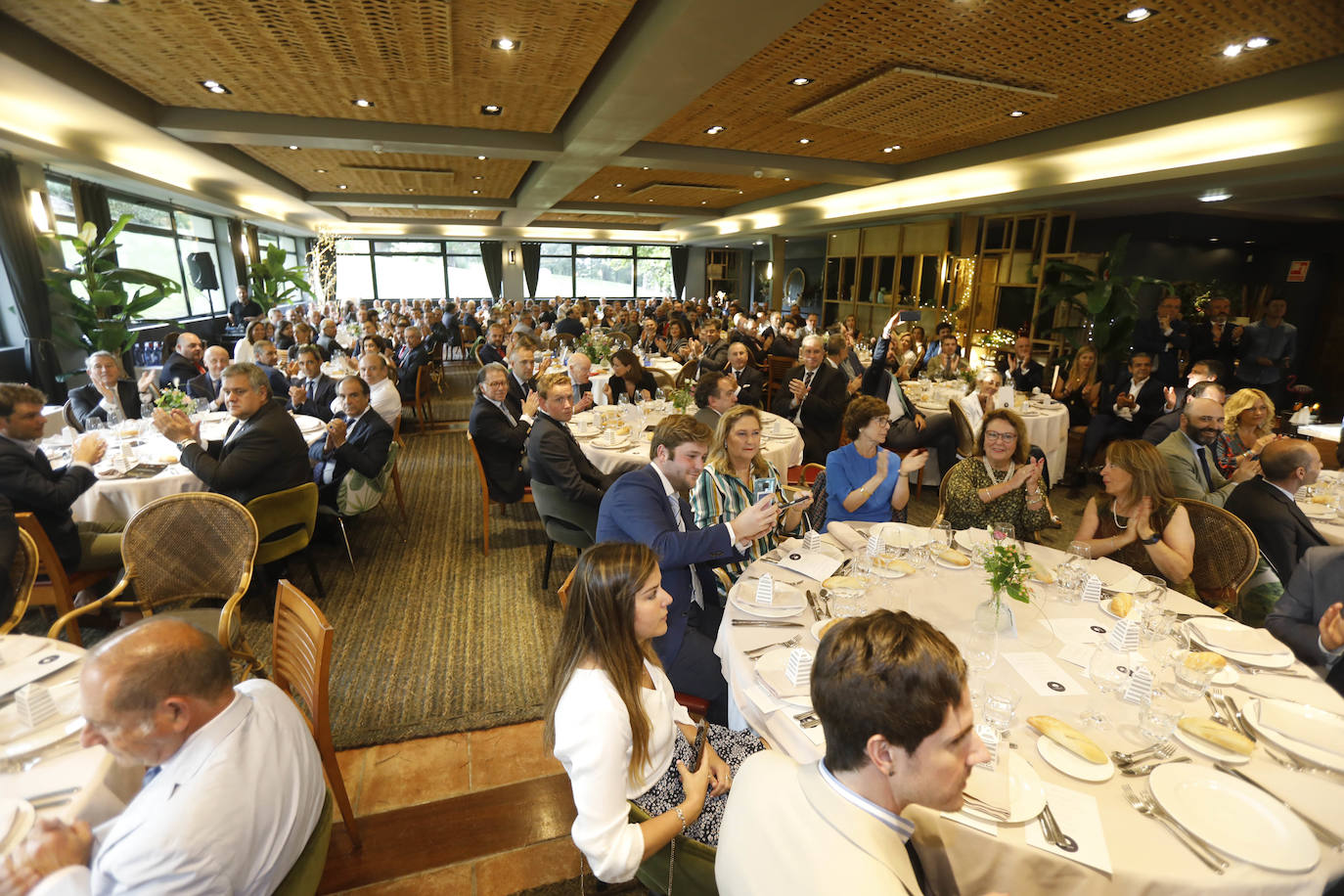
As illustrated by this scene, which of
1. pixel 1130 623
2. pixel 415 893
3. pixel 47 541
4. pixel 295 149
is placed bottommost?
pixel 415 893

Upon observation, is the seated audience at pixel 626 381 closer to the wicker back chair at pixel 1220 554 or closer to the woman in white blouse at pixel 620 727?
the wicker back chair at pixel 1220 554

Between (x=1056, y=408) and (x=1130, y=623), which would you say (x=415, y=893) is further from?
(x=1056, y=408)

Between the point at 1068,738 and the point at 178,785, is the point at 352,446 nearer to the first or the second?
the point at 178,785

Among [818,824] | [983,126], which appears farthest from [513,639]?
[983,126]

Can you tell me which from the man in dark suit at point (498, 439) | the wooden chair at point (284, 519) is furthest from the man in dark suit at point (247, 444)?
the man in dark suit at point (498, 439)

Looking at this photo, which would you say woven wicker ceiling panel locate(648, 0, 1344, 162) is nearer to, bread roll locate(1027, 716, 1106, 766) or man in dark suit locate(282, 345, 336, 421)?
bread roll locate(1027, 716, 1106, 766)

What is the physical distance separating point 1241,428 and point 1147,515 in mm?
2008

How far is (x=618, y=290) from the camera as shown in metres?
23.5

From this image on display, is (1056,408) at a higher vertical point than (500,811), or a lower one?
higher

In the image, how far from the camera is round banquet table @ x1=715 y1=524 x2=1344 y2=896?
1210 millimetres

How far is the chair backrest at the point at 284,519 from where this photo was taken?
326 cm

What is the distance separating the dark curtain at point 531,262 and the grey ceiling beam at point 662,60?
16.1 m

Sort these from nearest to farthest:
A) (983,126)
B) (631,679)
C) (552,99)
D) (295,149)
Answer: (631,679) < (552,99) < (983,126) < (295,149)

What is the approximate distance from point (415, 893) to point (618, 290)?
22682 millimetres
